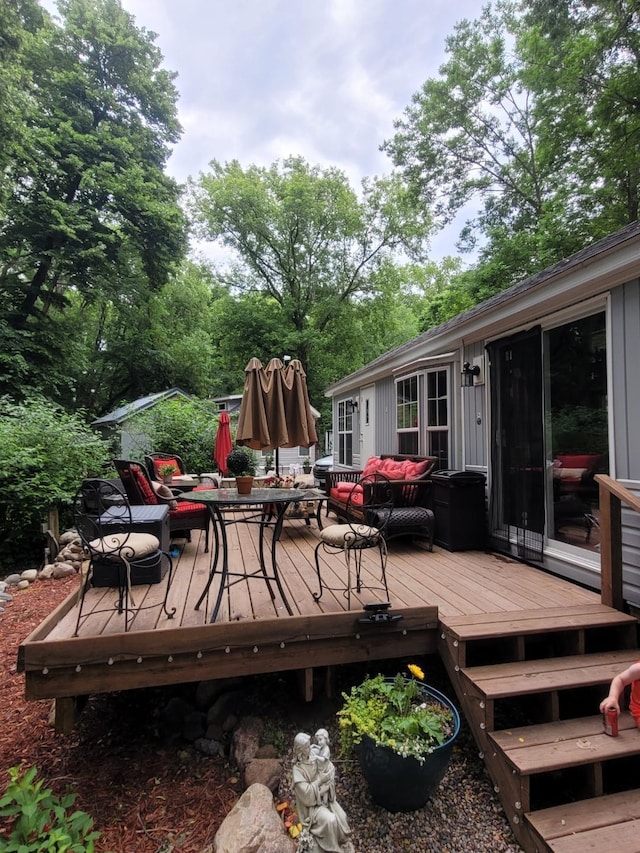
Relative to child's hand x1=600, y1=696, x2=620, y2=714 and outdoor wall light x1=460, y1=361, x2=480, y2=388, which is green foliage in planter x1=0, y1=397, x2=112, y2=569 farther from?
child's hand x1=600, y1=696, x2=620, y2=714

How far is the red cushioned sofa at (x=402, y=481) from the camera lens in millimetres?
4746

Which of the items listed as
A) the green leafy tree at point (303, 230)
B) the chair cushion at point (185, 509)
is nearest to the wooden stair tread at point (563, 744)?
the chair cushion at point (185, 509)

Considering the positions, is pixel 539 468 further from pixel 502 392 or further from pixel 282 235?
pixel 282 235

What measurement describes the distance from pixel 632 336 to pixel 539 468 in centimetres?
136

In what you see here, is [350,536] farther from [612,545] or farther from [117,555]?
[612,545]

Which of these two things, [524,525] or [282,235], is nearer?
[524,525]

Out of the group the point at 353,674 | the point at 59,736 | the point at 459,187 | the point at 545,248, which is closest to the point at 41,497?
the point at 59,736

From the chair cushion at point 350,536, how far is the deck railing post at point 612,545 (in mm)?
1520

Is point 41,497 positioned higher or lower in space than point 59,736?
higher

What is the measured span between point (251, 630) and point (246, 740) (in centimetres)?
66

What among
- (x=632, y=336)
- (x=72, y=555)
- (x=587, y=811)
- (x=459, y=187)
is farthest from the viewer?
(x=459, y=187)

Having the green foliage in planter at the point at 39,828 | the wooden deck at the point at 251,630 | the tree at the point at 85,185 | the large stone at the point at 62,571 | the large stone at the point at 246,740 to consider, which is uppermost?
the tree at the point at 85,185

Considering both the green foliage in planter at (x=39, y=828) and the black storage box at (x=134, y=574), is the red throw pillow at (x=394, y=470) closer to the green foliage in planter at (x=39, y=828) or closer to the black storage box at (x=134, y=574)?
the black storage box at (x=134, y=574)

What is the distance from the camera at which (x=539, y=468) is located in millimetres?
3811
